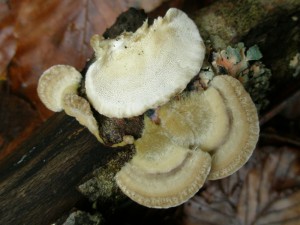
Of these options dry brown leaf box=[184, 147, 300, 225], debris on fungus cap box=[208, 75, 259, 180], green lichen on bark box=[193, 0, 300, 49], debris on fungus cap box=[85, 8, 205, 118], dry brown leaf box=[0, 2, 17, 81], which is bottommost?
dry brown leaf box=[184, 147, 300, 225]

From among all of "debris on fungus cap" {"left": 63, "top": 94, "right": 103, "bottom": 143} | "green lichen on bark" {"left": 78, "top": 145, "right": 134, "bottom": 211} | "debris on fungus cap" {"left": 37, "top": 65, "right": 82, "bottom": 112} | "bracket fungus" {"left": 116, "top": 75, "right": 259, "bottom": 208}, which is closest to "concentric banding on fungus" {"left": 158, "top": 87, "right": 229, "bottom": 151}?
"bracket fungus" {"left": 116, "top": 75, "right": 259, "bottom": 208}

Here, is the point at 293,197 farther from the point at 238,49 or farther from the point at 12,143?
the point at 12,143

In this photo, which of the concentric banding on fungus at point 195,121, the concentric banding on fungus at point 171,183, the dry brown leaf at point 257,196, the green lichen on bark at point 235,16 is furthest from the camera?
the dry brown leaf at point 257,196

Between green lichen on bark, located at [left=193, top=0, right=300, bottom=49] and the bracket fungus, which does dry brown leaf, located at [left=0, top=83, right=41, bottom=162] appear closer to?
the bracket fungus

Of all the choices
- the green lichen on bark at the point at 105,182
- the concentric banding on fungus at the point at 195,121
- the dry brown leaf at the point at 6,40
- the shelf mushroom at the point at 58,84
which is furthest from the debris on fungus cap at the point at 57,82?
the dry brown leaf at the point at 6,40

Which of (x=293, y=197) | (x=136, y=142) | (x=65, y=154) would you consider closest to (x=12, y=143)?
(x=65, y=154)

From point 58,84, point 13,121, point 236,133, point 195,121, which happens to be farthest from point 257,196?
point 13,121

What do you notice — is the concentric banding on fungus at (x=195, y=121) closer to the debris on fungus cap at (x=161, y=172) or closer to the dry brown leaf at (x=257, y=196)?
the debris on fungus cap at (x=161, y=172)
